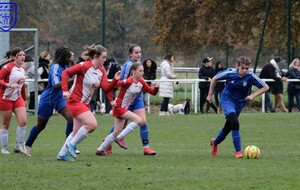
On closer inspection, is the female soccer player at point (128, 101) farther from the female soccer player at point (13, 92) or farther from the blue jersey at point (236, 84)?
the female soccer player at point (13, 92)

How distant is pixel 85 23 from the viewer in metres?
75.3

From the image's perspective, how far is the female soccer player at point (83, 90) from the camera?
13.3 meters

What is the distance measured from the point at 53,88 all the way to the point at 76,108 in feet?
3.84

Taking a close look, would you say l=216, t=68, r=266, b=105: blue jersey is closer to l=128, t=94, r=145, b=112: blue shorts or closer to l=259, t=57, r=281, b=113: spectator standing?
l=128, t=94, r=145, b=112: blue shorts

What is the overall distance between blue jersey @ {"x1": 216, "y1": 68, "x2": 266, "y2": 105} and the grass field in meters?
0.94

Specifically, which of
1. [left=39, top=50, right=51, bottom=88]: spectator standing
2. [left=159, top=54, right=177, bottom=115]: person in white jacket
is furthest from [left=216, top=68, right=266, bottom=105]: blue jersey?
[left=159, top=54, right=177, bottom=115]: person in white jacket

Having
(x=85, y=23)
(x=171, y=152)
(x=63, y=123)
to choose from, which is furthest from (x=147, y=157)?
(x=85, y=23)

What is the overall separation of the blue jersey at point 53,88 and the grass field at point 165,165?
0.90 meters

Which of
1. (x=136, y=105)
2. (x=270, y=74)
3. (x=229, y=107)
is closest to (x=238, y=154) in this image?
(x=229, y=107)

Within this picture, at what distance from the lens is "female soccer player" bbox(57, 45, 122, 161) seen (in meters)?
13.3

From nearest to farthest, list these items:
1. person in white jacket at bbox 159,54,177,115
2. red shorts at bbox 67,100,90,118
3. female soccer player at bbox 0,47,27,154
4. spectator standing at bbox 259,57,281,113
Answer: red shorts at bbox 67,100,90,118
female soccer player at bbox 0,47,27,154
person in white jacket at bbox 159,54,177,115
spectator standing at bbox 259,57,281,113

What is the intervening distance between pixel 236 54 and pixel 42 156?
186ft

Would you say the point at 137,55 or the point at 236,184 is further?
the point at 137,55

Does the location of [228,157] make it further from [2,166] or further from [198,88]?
[198,88]
